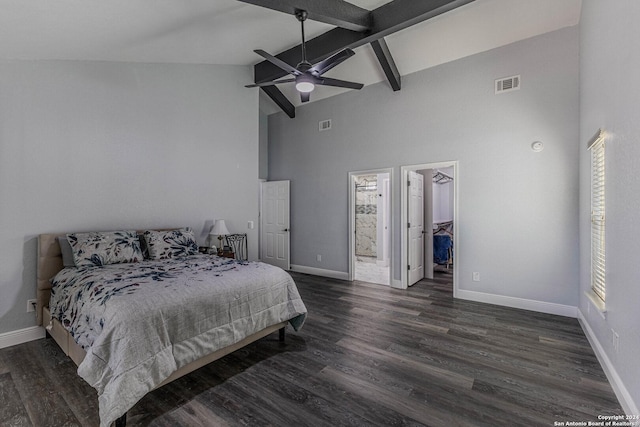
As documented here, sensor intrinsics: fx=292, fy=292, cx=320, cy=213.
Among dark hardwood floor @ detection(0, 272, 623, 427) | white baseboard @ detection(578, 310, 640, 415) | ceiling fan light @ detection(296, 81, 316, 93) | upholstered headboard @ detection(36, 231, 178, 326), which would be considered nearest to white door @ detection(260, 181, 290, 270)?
dark hardwood floor @ detection(0, 272, 623, 427)

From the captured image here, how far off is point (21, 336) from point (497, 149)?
6.04 metres

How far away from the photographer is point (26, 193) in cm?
300

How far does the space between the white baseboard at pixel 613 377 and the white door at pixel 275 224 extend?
4.87 m

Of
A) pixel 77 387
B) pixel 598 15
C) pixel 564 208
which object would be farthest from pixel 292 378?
pixel 598 15

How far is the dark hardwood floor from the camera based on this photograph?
74.9 inches

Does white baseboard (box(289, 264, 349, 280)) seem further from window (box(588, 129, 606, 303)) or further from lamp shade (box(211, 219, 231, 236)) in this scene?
window (box(588, 129, 606, 303))

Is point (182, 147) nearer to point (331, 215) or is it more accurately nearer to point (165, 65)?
point (165, 65)

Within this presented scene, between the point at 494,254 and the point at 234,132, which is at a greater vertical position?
the point at 234,132

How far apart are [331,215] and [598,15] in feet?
14.1

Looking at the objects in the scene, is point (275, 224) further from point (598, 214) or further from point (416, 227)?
point (598, 214)

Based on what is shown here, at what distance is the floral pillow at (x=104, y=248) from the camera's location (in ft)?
9.94

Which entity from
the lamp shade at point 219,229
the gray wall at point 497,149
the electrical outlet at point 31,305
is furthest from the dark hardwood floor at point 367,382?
the lamp shade at point 219,229

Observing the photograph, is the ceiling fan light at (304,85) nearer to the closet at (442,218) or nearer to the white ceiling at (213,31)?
the white ceiling at (213,31)

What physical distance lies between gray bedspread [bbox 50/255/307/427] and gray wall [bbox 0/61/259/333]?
68 cm
